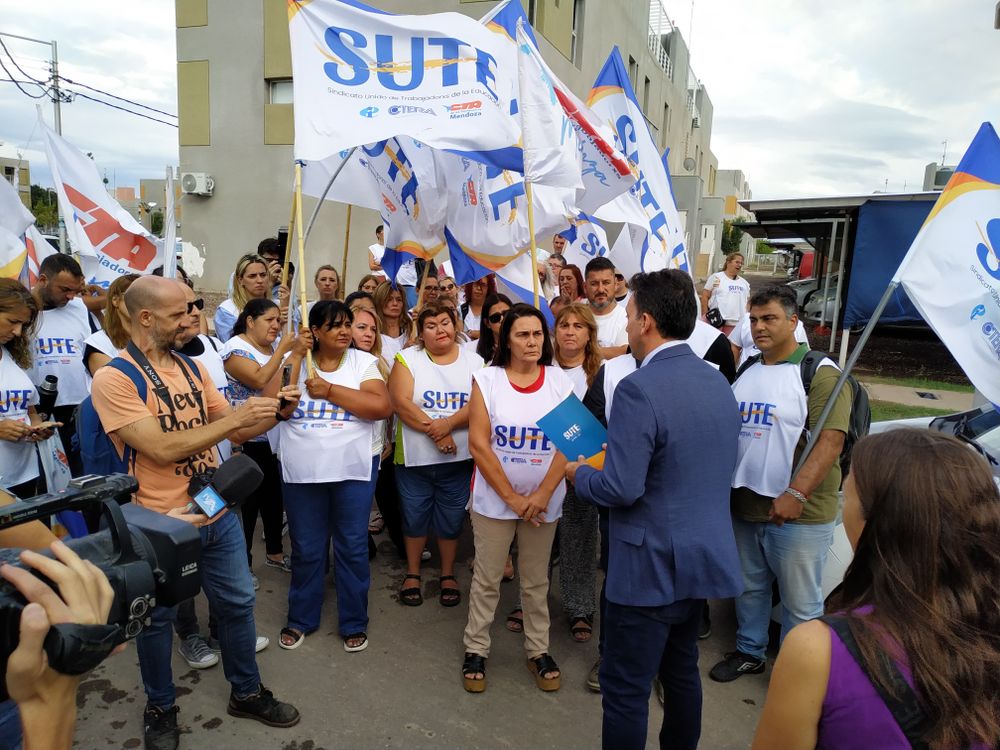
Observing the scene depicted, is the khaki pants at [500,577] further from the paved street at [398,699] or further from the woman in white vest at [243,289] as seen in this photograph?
the woman in white vest at [243,289]

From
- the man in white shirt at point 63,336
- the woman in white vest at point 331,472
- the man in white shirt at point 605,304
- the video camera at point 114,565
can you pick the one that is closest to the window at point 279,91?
the man in white shirt at point 63,336

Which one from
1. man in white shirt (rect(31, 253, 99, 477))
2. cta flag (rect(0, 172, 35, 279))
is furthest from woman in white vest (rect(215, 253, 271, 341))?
cta flag (rect(0, 172, 35, 279))

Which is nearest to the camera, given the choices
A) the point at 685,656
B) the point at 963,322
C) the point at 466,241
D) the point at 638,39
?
the point at 685,656

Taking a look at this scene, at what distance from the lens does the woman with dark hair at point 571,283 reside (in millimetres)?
A: 6258

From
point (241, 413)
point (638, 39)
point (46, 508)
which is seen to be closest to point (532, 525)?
point (241, 413)

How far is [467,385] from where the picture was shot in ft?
13.6

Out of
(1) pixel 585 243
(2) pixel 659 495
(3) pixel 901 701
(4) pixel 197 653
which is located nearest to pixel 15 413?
(4) pixel 197 653

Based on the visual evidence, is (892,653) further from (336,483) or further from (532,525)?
A: (336,483)

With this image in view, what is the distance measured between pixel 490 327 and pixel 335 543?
5.56 ft

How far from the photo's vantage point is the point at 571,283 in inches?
247

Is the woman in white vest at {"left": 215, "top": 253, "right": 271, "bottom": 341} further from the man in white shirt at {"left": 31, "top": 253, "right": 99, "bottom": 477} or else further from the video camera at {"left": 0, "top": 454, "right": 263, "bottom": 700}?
the video camera at {"left": 0, "top": 454, "right": 263, "bottom": 700}

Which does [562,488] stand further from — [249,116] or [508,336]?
[249,116]

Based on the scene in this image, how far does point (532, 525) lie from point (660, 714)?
109 cm

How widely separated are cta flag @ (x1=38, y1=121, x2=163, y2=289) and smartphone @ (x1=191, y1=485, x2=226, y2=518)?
420 centimetres
